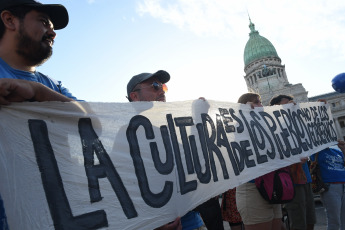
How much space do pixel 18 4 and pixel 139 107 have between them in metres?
1.01

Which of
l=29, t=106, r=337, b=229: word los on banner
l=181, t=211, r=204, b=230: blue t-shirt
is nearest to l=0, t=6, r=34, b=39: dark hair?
l=29, t=106, r=337, b=229: word los on banner

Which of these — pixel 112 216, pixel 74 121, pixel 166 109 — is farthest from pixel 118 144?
pixel 166 109

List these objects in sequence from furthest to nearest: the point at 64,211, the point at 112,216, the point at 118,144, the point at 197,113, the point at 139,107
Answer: the point at 197,113
the point at 139,107
the point at 118,144
the point at 112,216
the point at 64,211

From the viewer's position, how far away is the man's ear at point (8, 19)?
4.91 feet

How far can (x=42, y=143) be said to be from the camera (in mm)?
1411

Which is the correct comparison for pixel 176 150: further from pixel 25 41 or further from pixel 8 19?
pixel 8 19

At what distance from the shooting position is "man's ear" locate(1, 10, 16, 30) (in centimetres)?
150

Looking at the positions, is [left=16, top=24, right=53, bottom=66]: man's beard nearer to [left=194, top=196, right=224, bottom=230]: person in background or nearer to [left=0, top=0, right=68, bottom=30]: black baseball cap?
[left=0, top=0, right=68, bottom=30]: black baseball cap

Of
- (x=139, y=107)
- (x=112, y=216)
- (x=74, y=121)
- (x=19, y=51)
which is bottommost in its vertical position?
(x=112, y=216)

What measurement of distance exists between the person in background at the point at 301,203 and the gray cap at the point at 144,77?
2.31 metres

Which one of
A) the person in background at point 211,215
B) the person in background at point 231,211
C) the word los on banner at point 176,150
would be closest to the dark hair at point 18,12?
the word los on banner at point 176,150

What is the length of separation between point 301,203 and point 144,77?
2882 mm

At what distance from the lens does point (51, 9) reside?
66.0 inches

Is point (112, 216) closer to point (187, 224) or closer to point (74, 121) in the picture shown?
point (74, 121)
